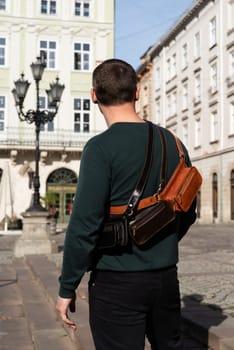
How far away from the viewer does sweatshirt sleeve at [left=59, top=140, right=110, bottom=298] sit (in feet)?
7.13

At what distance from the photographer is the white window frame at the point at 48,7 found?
32.4m

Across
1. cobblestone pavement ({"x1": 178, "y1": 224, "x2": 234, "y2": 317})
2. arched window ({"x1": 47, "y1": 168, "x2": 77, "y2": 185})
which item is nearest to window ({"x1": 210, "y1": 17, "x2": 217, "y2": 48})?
arched window ({"x1": 47, "y1": 168, "x2": 77, "y2": 185})

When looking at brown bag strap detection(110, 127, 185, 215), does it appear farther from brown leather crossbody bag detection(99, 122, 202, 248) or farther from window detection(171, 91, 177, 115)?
window detection(171, 91, 177, 115)

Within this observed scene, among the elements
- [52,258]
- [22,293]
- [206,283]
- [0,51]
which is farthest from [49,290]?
[0,51]

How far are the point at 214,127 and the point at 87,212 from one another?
1322 inches

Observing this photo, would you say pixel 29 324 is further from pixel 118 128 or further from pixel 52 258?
pixel 52 258

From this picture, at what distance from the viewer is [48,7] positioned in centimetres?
3253

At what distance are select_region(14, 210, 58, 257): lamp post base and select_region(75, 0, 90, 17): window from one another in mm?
22050

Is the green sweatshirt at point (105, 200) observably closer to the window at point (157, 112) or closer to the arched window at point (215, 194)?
the arched window at point (215, 194)

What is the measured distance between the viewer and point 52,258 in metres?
11.5

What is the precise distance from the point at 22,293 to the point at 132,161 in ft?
Answer: 19.3

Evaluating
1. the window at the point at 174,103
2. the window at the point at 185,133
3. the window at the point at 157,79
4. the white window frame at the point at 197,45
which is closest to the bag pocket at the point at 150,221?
the white window frame at the point at 197,45

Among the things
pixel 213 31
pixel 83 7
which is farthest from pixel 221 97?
pixel 83 7

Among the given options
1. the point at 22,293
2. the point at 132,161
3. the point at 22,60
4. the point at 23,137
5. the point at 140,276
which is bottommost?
the point at 22,293
